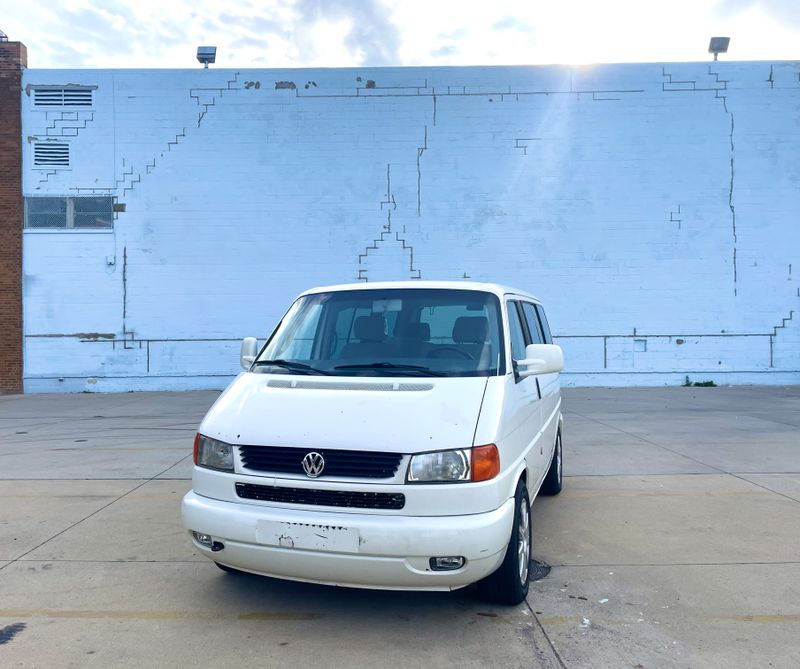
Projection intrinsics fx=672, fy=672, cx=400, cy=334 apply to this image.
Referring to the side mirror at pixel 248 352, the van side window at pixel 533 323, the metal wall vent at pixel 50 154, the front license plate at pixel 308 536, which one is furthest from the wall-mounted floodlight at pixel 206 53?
the front license plate at pixel 308 536

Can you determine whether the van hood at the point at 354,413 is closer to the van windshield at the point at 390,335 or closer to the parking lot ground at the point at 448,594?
the van windshield at the point at 390,335

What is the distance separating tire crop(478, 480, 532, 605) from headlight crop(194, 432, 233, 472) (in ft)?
5.22

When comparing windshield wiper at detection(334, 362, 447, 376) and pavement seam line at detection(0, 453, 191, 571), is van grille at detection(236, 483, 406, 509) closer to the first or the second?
windshield wiper at detection(334, 362, 447, 376)

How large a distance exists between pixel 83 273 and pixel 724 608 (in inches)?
656

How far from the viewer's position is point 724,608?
12.8 feet

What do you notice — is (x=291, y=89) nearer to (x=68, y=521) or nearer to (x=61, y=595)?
(x=68, y=521)

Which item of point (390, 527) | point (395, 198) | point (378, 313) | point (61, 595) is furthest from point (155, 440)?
point (395, 198)

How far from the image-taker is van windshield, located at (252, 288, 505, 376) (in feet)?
13.6

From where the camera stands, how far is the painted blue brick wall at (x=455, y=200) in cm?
1706

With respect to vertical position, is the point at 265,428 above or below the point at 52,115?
below

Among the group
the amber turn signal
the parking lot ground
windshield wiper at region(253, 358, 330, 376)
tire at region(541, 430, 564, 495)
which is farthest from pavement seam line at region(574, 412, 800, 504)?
windshield wiper at region(253, 358, 330, 376)

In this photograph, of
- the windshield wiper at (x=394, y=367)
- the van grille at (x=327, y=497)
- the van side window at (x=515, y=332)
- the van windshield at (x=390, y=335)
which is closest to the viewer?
the van grille at (x=327, y=497)

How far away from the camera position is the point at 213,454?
3752 mm

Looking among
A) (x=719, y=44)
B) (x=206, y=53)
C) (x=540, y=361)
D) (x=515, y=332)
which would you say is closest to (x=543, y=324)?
(x=515, y=332)
